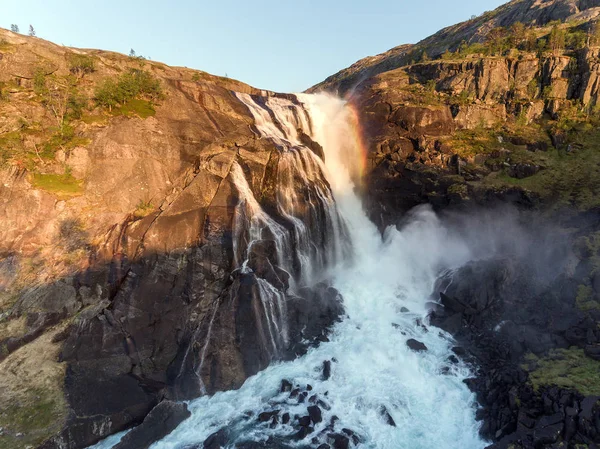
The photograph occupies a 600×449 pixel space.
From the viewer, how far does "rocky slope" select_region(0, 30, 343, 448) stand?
21.3 meters

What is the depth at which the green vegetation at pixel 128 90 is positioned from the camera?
108 feet

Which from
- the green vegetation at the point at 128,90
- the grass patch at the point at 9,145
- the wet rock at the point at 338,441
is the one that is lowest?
the wet rock at the point at 338,441

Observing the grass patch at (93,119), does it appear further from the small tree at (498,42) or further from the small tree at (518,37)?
the small tree at (518,37)

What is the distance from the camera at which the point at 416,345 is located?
25047 millimetres

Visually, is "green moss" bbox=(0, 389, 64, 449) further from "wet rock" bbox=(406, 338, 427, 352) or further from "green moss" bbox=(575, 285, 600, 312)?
"green moss" bbox=(575, 285, 600, 312)

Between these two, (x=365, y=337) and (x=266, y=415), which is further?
(x=365, y=337)

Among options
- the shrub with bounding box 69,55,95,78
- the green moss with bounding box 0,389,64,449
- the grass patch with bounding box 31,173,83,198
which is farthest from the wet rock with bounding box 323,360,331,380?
the shrub with bounding box 69,55,95,78

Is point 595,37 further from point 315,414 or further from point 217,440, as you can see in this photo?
point 217,440

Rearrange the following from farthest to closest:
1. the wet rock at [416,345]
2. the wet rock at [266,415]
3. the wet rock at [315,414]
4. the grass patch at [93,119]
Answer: the grass patch at [93,119] → the wet rock at [416,345] → the wet rock at [266,415] → the wet rock at [315,414]

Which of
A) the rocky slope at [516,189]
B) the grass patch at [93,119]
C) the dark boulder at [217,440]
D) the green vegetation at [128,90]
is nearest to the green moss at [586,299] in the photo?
the rocky slope at [516,189]

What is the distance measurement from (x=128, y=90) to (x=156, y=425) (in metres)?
31.6

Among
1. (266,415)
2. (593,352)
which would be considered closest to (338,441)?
(266,415)

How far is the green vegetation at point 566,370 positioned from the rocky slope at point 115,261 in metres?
14.3

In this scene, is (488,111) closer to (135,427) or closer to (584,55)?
(584,55)
